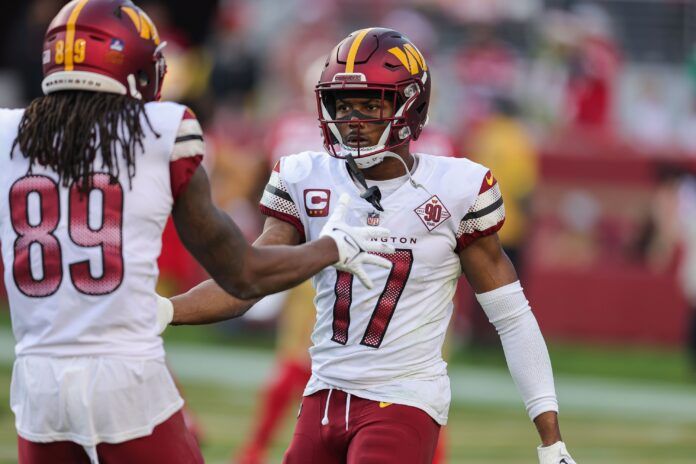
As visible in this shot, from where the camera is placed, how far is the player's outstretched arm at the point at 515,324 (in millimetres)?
4359

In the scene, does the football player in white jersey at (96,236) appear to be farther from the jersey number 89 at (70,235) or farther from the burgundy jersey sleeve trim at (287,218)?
the burgundy jersey sleeve trim at (287,218)

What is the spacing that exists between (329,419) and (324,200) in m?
0.66

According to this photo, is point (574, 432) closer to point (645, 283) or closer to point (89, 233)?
point (645, 283)

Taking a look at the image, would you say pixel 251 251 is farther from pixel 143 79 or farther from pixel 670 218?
pixel 670 218

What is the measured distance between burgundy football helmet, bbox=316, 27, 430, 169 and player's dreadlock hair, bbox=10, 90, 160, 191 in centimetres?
87

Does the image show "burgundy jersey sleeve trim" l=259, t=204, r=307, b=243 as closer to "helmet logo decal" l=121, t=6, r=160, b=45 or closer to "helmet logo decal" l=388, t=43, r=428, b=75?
"helmet logo decal" l=388, t=43, r=428, b=75

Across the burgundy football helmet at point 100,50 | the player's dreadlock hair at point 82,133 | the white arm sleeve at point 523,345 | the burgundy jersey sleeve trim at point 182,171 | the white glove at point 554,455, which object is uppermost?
the burgundy football helmet at point 100,50

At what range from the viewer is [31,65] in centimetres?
1273


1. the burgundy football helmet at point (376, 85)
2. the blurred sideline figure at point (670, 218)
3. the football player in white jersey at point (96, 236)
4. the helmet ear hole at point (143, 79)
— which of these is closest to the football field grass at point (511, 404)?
the blurred sideline figure at point (670, 218)

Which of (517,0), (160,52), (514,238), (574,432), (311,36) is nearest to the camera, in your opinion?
(160,52)

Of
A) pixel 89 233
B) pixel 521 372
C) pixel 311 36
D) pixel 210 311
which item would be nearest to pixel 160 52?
pixel 89 233

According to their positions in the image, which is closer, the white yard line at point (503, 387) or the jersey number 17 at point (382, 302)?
the jersey number 17 at point (382, 302)

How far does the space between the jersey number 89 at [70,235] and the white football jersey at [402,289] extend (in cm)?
93

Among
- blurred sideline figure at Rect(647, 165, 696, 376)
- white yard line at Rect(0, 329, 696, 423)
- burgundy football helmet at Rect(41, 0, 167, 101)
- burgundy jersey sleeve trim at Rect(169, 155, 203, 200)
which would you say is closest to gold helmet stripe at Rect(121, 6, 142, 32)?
burgundy football helmet at Rect(41, 0, 167, 101)
